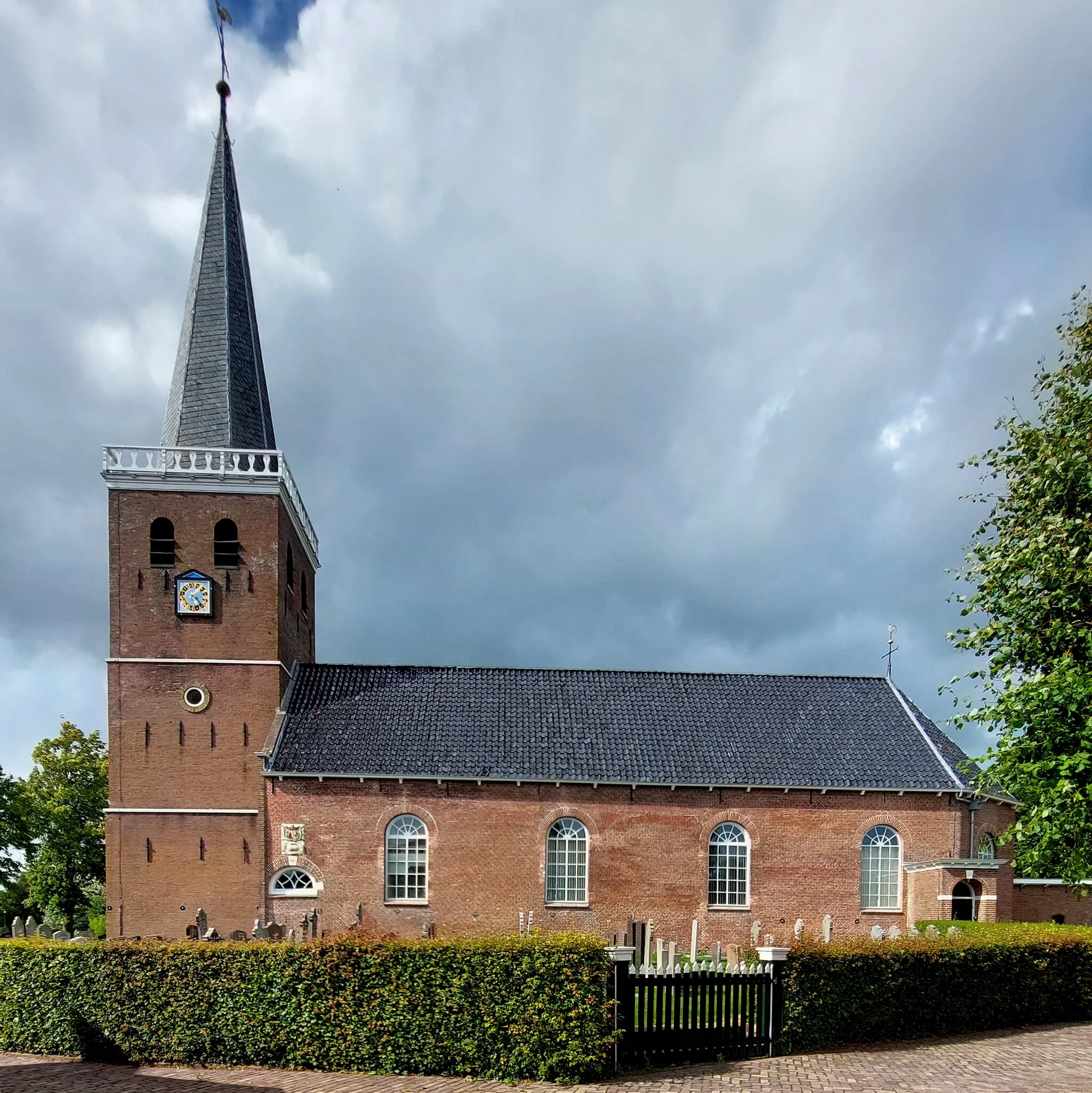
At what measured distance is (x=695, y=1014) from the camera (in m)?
12.6

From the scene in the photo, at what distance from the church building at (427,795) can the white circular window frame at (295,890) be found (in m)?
0.06

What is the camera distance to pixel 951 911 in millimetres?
23656

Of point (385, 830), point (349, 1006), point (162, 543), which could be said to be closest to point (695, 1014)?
point (349, 1006)

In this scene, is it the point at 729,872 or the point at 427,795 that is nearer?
the point at 427,795

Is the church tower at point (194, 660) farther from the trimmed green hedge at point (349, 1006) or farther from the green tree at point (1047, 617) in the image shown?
the green tree at point (1047, 617)

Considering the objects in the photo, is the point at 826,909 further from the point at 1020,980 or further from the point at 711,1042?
the point at 711,1042

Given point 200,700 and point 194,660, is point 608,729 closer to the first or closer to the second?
point 200,700

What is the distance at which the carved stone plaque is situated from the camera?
78.2ft

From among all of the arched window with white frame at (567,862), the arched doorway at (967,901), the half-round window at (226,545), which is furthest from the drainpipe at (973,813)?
the half-round window at (226,545)

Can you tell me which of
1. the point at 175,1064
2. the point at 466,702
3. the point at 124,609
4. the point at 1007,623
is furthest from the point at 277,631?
the point at 1007,623

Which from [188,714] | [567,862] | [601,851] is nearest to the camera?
[601,851]

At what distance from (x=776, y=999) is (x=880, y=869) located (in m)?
13.9

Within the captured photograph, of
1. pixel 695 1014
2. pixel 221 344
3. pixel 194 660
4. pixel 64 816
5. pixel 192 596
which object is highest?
pixel 221 344

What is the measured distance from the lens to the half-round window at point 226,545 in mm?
25719
